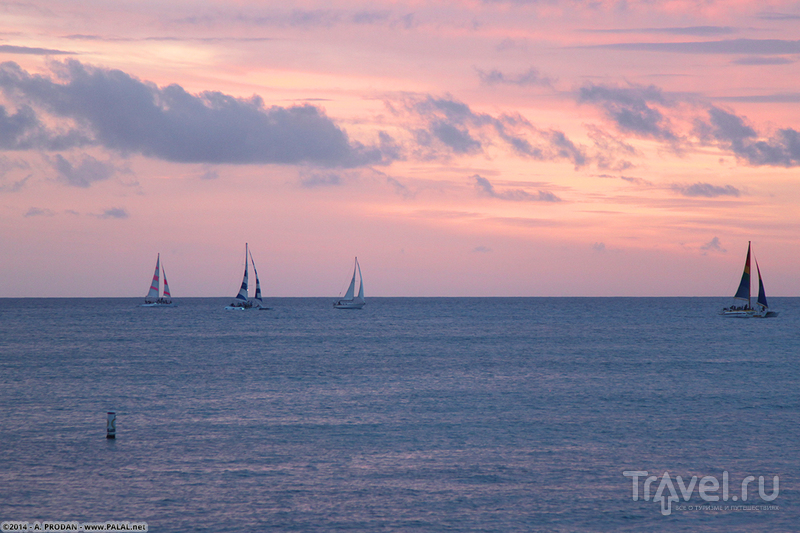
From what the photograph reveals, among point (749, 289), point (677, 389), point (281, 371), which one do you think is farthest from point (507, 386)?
point (749, 289)

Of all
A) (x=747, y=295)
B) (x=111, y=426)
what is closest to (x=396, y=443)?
(x=111, y=426)

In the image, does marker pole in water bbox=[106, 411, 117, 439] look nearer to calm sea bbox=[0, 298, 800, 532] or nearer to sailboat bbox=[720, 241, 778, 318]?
calm sea bbox=[0, 298, 800, 532]

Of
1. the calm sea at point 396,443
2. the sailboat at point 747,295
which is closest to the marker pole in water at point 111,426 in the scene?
the calm sea at point 396,443

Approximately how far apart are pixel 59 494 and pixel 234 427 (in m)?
→ 14.0

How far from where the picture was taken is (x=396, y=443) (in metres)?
36.3

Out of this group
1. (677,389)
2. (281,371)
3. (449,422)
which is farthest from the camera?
(281,371)

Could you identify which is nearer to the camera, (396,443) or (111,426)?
(111,426)

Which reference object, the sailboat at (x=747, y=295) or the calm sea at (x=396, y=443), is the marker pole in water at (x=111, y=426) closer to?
the calm sea at (x=396, y=443)

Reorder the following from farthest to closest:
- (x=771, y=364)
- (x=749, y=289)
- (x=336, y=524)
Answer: (x=749, y=289) < (x=771, y=364) < (x=336, y=524)

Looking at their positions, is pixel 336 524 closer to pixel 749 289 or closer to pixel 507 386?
pixel 507 386

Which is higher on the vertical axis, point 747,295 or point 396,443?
point 747,295

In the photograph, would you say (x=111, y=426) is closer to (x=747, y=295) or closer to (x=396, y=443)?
(x=396, y=443)

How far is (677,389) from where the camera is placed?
57.6m

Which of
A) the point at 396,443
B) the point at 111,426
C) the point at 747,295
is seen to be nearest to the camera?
the point at 111,426
